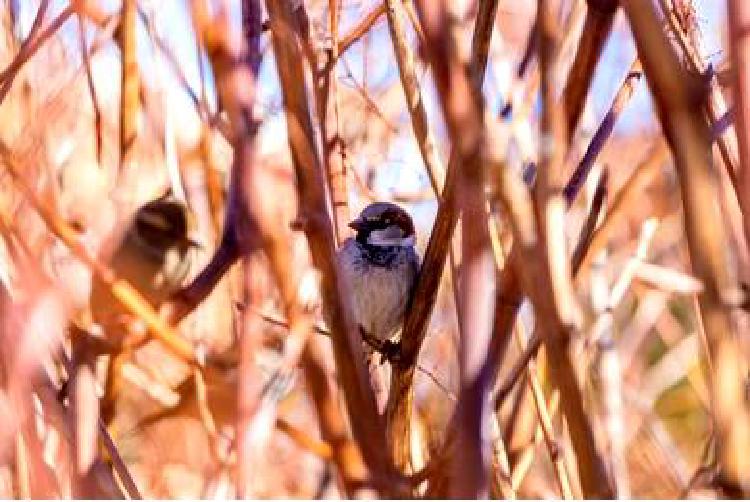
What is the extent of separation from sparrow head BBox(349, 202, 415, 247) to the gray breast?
2 cm

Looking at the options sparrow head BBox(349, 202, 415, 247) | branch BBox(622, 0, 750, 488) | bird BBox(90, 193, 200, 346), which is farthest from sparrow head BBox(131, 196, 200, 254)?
sparrow head BBox(349, 202, 415, 247)

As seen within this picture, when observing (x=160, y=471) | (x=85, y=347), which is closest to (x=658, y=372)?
(x=160, y=471)

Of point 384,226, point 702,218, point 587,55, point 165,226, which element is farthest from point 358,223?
point 702,218

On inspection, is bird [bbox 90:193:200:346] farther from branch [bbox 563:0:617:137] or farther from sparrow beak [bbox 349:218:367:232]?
sparrow beak [bbox 349:218:367:232]

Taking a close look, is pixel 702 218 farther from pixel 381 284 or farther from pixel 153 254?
pixel 381 284

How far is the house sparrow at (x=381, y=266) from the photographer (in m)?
2.08

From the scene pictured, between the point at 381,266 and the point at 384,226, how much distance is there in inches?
2.8

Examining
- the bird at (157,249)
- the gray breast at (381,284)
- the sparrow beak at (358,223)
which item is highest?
the sparrow beak at (358,223)

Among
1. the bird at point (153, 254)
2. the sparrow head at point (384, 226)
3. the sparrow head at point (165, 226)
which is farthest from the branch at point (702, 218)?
the sparrow head at point (384, 226)

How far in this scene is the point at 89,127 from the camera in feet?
6.03

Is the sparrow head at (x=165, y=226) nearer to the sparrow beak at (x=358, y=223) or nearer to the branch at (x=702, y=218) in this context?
the branch at (x=702, y=218)

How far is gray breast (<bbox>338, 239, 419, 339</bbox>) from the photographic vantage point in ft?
6.84

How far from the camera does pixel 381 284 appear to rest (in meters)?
2.11

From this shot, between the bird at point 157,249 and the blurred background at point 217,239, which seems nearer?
the blurred background at point 217,239
